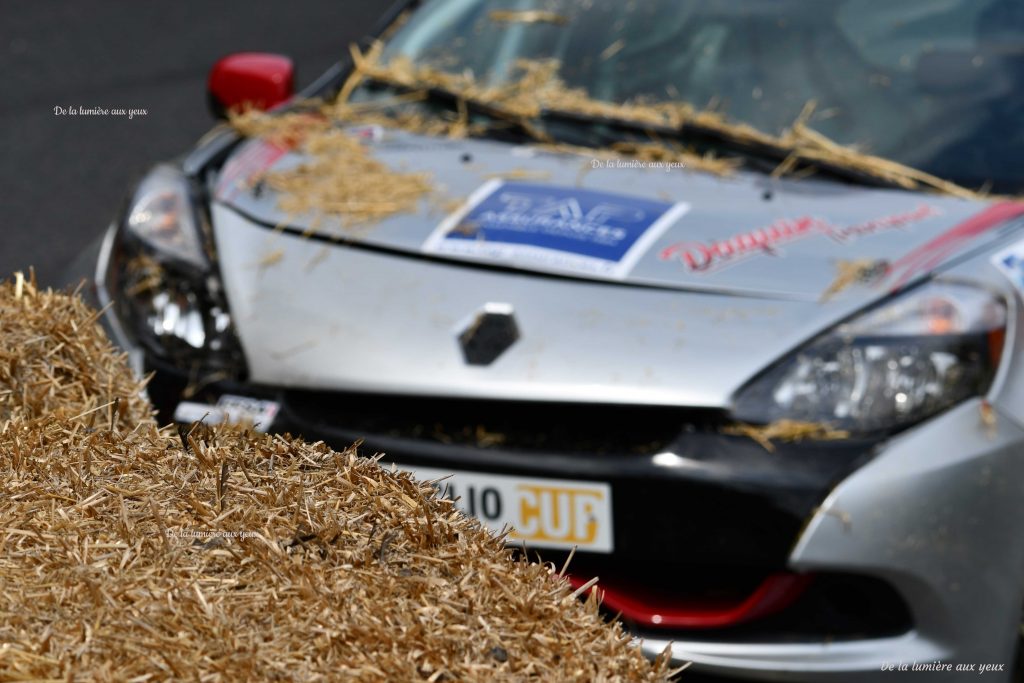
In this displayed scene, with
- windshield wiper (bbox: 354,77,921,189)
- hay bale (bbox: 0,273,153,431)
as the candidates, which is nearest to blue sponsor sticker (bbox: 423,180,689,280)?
windshield wiper (bbox: 354,77,921,189)

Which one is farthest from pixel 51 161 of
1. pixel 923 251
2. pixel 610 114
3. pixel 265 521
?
pixel 265 521

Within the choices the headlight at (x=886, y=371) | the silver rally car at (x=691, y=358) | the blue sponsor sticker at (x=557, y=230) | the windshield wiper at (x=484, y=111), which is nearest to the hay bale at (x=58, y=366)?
the silver rally car at (x=691, y=358)

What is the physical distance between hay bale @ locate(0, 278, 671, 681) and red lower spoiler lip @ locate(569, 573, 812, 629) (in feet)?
3.91

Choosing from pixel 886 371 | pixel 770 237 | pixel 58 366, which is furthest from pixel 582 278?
pixel 58 366

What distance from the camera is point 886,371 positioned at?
10.4 ft

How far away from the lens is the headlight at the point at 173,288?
3.49 m

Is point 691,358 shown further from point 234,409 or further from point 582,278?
point 234,409

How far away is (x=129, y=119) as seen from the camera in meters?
8.98

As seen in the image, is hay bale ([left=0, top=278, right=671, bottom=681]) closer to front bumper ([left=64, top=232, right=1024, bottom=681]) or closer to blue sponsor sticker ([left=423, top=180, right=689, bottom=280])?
front bumper ([left=64, top=232, right=1024, bottom=681])

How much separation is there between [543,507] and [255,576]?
1.38 meters

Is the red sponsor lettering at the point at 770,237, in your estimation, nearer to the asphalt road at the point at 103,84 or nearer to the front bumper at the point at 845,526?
the front bumper at the point at 845,526

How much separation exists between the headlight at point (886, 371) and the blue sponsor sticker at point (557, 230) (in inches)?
17.1

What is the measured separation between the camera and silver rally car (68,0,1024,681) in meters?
3.07

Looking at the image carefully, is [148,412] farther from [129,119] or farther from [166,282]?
[129,119]
